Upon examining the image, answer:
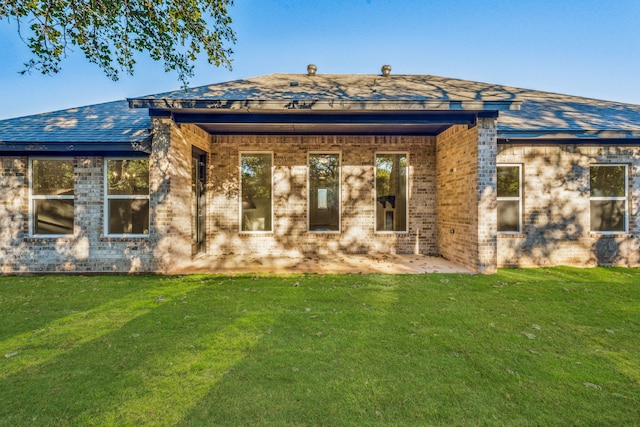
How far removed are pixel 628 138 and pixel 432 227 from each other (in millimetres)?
4701

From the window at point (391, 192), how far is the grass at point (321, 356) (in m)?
3.41

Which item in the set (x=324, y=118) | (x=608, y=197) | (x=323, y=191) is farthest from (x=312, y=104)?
(x=608, y=197)

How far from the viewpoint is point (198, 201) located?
309 inches

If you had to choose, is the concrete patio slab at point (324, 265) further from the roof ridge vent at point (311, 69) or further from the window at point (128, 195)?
the roof ridge vent at point (311, 69)

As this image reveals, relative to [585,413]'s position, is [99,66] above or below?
above

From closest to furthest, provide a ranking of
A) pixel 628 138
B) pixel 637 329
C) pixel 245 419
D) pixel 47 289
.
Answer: pixel 245 419
pixel 637 329
pixel 47 289
pixel 628 138

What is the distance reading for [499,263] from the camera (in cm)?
719

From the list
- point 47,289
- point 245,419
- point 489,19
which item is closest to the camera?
point 245,419

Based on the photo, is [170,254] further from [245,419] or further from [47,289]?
[245,419]

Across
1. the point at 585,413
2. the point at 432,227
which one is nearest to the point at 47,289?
the point at 585,413

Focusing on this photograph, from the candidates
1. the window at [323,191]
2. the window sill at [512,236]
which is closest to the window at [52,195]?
the window at [323,191]

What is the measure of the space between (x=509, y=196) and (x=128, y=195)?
886 centimetres

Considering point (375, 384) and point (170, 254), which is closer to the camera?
point (375, 384)

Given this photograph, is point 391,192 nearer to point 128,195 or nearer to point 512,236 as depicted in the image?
point 512,236
